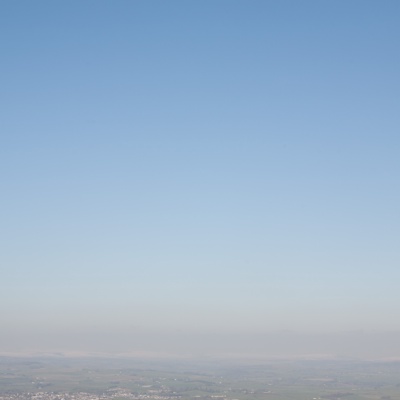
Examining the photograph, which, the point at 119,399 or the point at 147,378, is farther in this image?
the point at 147,378

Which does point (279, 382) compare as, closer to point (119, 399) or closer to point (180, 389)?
point (180, 389)

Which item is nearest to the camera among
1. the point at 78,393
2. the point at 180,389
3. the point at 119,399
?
the point at 119,399

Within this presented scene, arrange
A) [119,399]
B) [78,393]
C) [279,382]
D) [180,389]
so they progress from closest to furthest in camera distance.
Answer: [119,399] → [78,393] → [180,389] → [279,382]

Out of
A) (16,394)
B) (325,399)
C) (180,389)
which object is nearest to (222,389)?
(180,389)

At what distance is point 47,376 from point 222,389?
4359 cm

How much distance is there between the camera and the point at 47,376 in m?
124

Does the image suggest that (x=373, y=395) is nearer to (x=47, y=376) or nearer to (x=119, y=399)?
(x=119, y=399)

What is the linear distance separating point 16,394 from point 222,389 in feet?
123

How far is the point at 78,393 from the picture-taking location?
89.1 meters

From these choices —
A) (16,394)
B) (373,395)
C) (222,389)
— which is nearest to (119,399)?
(16,394)

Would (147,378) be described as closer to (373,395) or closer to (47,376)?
(47,376)

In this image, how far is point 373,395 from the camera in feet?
294

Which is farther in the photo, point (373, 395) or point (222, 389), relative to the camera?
point (222, 389)

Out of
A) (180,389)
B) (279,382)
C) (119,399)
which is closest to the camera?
(119,399)
